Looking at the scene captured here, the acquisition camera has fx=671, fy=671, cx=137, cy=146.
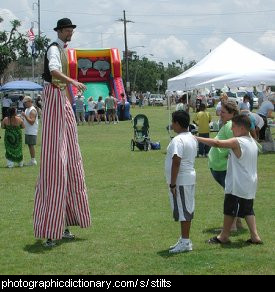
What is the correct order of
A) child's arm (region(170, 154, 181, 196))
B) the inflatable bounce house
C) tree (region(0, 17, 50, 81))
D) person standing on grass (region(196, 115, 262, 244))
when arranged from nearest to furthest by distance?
child's arm (region(170, 154, 181, 196)) < person standing on grass (region(196, 115, 262, 244)) < the inflatable bounce house < tree (region(0, 17, 50, 81))

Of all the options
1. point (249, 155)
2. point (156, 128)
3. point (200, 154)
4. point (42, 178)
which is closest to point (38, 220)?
point (42, 178)

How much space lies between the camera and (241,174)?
24.4ft

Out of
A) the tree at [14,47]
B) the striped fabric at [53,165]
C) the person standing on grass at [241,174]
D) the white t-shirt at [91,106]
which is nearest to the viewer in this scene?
the person standing on grass at [241,174]

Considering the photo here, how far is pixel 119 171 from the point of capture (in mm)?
15336

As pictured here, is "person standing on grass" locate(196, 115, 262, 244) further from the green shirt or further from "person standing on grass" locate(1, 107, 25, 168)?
"person standing on grass" locate(1, 107, 25, 168)

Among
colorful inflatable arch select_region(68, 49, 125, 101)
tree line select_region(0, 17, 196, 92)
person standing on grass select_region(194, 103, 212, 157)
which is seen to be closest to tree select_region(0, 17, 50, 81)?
tree line select_region(0, 17, 196, 92)

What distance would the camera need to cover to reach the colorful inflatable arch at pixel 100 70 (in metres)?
39.1

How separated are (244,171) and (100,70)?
107 feet

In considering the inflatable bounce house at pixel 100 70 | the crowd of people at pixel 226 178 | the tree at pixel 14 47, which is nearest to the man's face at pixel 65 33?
the crowd of people at pixel 226 178

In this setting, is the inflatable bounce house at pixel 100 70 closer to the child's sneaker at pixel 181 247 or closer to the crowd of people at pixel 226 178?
the crowd of people at pixel 226 178

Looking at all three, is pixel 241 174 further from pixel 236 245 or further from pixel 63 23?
pixel 63 23

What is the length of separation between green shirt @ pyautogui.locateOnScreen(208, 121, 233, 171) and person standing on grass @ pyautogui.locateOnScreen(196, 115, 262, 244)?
0.77 meters

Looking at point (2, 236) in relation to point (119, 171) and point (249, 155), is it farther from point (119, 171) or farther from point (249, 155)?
point (119, 171)

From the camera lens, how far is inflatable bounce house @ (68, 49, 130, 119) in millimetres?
39062
